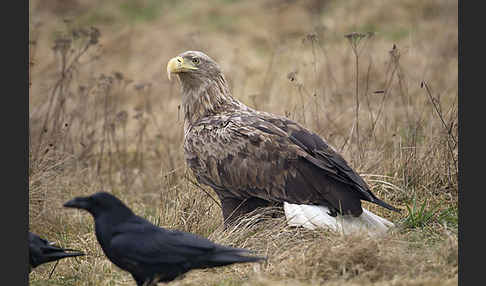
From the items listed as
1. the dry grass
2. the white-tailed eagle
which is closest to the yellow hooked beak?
the white-tailed eagle

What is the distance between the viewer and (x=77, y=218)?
7133 mm

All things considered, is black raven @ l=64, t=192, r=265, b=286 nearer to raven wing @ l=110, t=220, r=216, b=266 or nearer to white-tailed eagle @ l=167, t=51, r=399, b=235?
Result: raven wing @ l=110, t=220, r=216, b=266

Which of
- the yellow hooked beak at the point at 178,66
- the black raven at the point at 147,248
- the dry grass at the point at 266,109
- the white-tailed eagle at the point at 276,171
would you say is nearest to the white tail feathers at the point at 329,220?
the white-tailed eagle at the point at 276,171

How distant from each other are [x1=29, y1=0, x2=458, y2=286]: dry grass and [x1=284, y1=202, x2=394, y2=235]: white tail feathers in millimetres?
103

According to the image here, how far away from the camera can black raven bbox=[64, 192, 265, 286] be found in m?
4.17

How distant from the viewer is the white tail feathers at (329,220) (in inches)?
199

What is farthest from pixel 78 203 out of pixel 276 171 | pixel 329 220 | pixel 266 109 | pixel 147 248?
pixel 266 109

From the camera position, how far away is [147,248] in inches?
165

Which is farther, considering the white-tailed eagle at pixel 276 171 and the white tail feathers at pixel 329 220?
the white-tailed eagle at pixel 276 171

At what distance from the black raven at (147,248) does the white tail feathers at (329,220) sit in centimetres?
103

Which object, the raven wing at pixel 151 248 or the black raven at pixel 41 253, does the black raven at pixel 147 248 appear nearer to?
the raven wing at pixel 151 248

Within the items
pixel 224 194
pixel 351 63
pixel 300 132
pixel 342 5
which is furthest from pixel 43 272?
pixel 342 5

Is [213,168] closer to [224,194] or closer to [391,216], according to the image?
[224,194]

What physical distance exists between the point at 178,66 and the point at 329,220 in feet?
6.18
